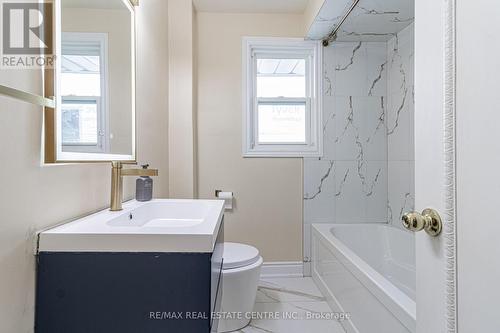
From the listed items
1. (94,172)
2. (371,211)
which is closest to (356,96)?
(371,211)

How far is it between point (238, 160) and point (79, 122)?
5.41 ft

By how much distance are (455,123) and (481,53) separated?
0.15m

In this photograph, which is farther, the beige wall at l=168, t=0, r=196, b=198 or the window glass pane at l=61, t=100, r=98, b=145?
the beige wall at l=168, t=0, r=196, b=198

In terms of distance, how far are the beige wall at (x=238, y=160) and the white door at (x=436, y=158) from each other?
5.93 ft

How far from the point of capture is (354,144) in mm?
2600

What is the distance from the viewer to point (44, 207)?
792 millimetres

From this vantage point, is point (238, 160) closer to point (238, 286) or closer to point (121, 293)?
point (238, 286)

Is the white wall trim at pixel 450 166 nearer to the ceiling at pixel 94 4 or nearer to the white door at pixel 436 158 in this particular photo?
the white door at pixel 436 158

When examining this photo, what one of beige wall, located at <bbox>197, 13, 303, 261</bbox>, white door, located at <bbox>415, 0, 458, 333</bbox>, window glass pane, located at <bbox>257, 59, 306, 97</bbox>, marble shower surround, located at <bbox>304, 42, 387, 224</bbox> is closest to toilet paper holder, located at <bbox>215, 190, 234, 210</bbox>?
beige wall, located at <bbox>197, 13, 303, 261</bbox>

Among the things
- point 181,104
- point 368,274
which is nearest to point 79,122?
point 181,104

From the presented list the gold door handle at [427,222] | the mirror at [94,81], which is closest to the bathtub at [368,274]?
the gold door handle at [427,222]

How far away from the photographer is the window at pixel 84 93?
0.90 metres

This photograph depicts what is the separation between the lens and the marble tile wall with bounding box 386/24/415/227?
2.28 m

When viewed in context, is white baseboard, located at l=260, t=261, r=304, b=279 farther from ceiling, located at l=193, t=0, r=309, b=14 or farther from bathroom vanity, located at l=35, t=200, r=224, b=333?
ceiling, located at l=193, t=0, r=309, b=14
